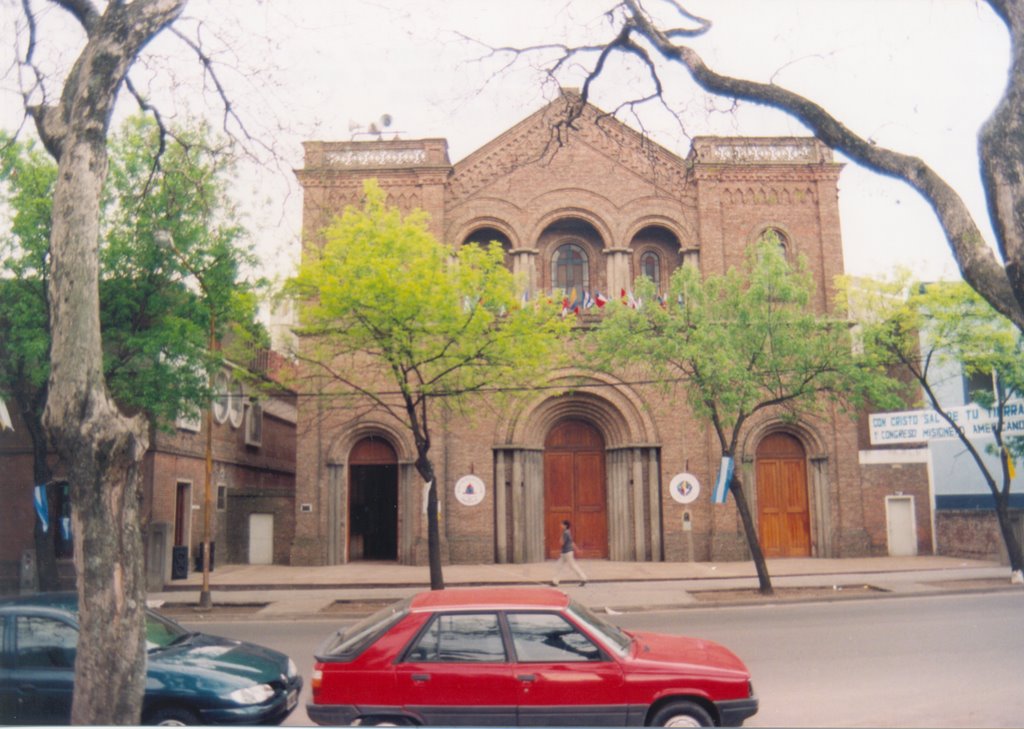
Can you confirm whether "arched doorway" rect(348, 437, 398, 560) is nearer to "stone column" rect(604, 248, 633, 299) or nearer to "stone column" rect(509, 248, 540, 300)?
"stone column" rect(509, 248, 540, 300)

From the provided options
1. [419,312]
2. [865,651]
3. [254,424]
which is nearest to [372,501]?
[254,424]

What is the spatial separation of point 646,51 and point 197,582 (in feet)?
57.5

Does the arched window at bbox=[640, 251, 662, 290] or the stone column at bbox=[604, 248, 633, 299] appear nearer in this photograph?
the stone column at bbox=[604, 248, 633, 299]

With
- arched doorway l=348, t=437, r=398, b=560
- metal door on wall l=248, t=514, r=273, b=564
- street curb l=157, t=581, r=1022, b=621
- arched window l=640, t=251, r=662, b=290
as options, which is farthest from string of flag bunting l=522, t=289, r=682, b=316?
metal door on wall l=248, t=514, r=273, b=564

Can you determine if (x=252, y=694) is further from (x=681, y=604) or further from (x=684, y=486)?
(x=684, y=486)

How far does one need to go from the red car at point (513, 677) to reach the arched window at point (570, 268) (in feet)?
62.7

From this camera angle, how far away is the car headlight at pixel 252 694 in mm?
7469

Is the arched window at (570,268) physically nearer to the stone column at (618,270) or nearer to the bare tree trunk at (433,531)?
the stone column at (618,270)

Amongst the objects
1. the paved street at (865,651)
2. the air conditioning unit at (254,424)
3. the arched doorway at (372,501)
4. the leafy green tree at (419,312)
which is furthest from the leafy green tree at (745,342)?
the air conditioning unit at (254,424)

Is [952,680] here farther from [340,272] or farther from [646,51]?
[340,272]

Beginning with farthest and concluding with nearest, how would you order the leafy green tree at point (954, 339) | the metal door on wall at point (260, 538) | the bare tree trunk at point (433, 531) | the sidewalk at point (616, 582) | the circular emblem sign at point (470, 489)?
the metal door on wall at point (260, 538) < the circular emblem sign at point (470, 489) < the leafy green tree at point (954, 339) < the sidewalk at point (616, 582) < the bare tree trunk at point (433, 531)

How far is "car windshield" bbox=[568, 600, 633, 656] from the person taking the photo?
7.18 m

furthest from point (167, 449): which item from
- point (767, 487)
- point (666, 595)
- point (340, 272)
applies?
point (767, 487)

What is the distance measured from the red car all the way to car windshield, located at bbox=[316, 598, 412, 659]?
0.6 inches
